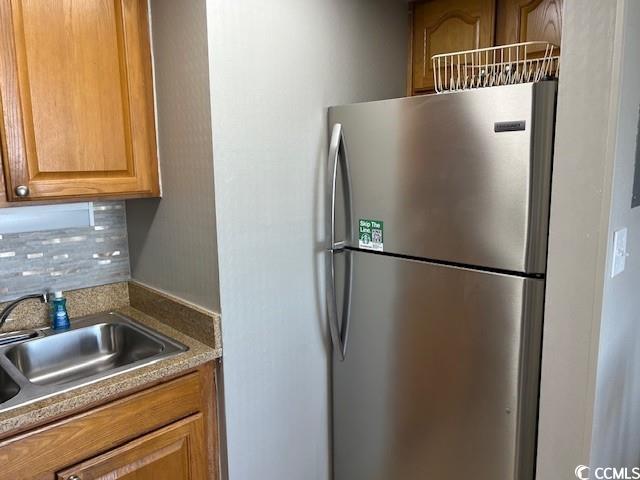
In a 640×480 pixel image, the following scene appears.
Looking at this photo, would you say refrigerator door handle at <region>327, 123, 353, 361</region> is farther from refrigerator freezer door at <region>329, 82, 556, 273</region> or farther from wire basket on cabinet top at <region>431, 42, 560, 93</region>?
wire basket on cabinet top at <region>431, 42, 560, 93</region>

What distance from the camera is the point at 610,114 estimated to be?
3.63 ft

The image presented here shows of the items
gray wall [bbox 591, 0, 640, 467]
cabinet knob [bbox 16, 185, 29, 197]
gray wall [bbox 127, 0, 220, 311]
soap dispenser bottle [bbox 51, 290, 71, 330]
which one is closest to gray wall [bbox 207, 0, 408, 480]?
gray wall [bbox 127, 0, 220, 311]

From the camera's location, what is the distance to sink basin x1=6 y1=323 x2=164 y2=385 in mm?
1589

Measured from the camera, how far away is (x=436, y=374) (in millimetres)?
1507

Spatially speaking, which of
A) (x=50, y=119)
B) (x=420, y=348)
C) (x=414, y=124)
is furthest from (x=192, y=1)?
(x=420, y=348)

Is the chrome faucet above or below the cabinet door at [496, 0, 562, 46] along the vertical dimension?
below

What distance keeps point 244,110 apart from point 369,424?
3.87ft

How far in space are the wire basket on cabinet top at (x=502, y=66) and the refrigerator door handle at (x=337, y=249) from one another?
1.37ft

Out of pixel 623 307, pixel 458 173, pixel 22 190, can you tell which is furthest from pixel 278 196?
pixel 623 307

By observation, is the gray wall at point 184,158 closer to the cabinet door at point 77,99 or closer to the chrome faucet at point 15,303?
the cabinet door at point 77,99

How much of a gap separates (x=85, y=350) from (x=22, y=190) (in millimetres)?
657

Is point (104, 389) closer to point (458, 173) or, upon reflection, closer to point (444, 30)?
point (458, 173)

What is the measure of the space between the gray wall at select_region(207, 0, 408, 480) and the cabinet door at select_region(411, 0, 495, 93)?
14 cm

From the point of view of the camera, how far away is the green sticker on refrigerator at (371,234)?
1.58 meters
